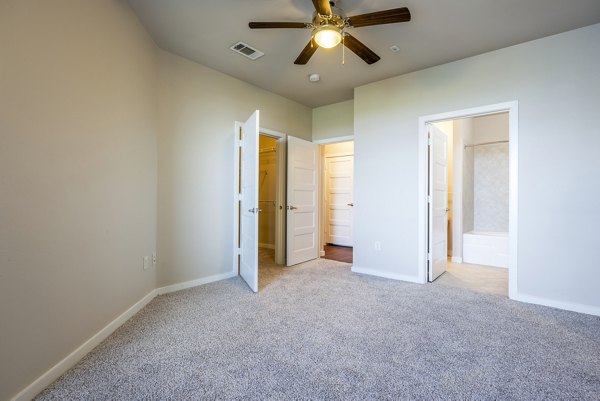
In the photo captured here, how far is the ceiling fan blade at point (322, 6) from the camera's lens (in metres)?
1.84

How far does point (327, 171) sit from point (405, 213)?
3.35 meters

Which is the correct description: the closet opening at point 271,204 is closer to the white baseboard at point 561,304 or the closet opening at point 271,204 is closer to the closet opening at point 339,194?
the closet opening at point 339,194

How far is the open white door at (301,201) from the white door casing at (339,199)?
1766 mm

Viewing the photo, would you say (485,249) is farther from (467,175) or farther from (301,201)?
(301,201)

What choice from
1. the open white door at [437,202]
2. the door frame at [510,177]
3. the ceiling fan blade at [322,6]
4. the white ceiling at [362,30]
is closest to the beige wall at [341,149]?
the open white door at [437,202]

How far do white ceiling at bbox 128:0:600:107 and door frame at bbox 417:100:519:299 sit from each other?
2.10 feet

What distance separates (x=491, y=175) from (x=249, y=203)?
4.65 metres

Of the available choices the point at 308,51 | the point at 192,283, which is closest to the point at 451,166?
the point at 308,51

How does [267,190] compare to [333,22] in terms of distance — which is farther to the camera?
[267,190]

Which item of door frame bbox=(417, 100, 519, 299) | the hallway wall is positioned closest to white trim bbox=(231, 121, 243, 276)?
the hallway wall

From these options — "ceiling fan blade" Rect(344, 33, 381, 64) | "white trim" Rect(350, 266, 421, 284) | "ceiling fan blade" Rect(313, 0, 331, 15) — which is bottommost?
"white trim" Rect(350, 266, 421, 284)

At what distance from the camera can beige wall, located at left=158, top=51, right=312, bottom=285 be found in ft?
9.85

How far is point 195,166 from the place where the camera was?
3.25 meters

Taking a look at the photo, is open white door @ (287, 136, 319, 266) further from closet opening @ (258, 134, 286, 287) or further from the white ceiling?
the white ceiling
